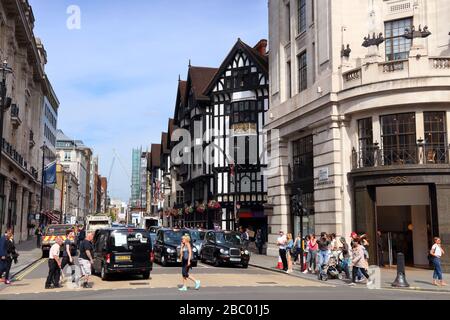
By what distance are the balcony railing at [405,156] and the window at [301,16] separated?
10.3 meters

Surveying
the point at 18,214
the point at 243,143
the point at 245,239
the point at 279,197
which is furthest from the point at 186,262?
the point at 18,214

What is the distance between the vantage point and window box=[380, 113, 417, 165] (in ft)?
74.9

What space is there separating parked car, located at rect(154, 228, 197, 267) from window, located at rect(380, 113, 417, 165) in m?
10.8

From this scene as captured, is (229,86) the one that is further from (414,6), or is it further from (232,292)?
(232,292)

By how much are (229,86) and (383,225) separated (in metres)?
29.1

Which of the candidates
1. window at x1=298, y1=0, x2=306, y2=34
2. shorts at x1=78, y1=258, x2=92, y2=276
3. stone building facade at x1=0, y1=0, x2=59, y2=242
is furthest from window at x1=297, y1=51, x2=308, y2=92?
stone building facade at x1=0, y1=0, x2=59, y2=242

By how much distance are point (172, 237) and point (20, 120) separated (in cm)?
2612

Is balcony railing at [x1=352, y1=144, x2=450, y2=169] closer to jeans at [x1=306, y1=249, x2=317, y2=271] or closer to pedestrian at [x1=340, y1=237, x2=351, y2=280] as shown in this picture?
jeans at [x1=306, y1=249, x2=317, y2=271]

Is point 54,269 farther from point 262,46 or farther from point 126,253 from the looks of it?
point 262,46

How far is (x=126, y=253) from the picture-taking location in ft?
58.1

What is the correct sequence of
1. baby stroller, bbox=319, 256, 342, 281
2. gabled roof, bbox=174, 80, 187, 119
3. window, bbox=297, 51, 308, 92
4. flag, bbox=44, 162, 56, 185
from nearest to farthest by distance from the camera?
baby stroller, bbox=319, 256, 342, 281
window, bbox=297, 51, 308, 92
flag, bbox=44, 162, 56, 185
gabled roof, bbox=174, 80, 187, 119

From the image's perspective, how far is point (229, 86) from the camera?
169ft

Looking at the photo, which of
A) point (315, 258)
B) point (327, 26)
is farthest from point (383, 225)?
point (327, 26)

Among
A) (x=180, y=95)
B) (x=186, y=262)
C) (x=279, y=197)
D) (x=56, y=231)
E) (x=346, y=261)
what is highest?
(x=180, y=95)
